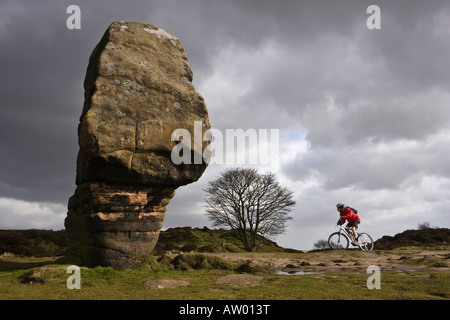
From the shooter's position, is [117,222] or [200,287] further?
[117,222]

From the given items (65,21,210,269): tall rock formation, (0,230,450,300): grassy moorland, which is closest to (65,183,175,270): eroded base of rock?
(65,21,210,269): tall rock formation

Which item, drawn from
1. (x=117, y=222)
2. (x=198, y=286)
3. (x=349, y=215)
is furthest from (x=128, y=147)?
(x=349, y=215)

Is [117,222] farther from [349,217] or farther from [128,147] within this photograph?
[349,217]

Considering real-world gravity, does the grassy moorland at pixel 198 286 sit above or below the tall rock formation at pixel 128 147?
below

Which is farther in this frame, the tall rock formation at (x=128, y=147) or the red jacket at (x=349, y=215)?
the red jacket at (x=349, y=215)

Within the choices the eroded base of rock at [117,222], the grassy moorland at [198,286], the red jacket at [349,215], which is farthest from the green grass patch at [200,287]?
the red jacket at [349,215]

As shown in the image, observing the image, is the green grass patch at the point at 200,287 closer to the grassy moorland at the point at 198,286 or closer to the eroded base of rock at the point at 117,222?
the grassy moorland at the point at 198,286

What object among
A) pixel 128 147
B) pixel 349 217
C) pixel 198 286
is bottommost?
pixel 198 286

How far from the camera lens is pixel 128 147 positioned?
10.5 metres

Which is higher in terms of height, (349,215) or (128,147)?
(128,147)

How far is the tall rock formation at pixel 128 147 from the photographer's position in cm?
1031

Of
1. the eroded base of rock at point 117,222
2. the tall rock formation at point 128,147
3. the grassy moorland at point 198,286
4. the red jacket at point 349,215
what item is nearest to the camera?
the grassy moorland at point 198,286
